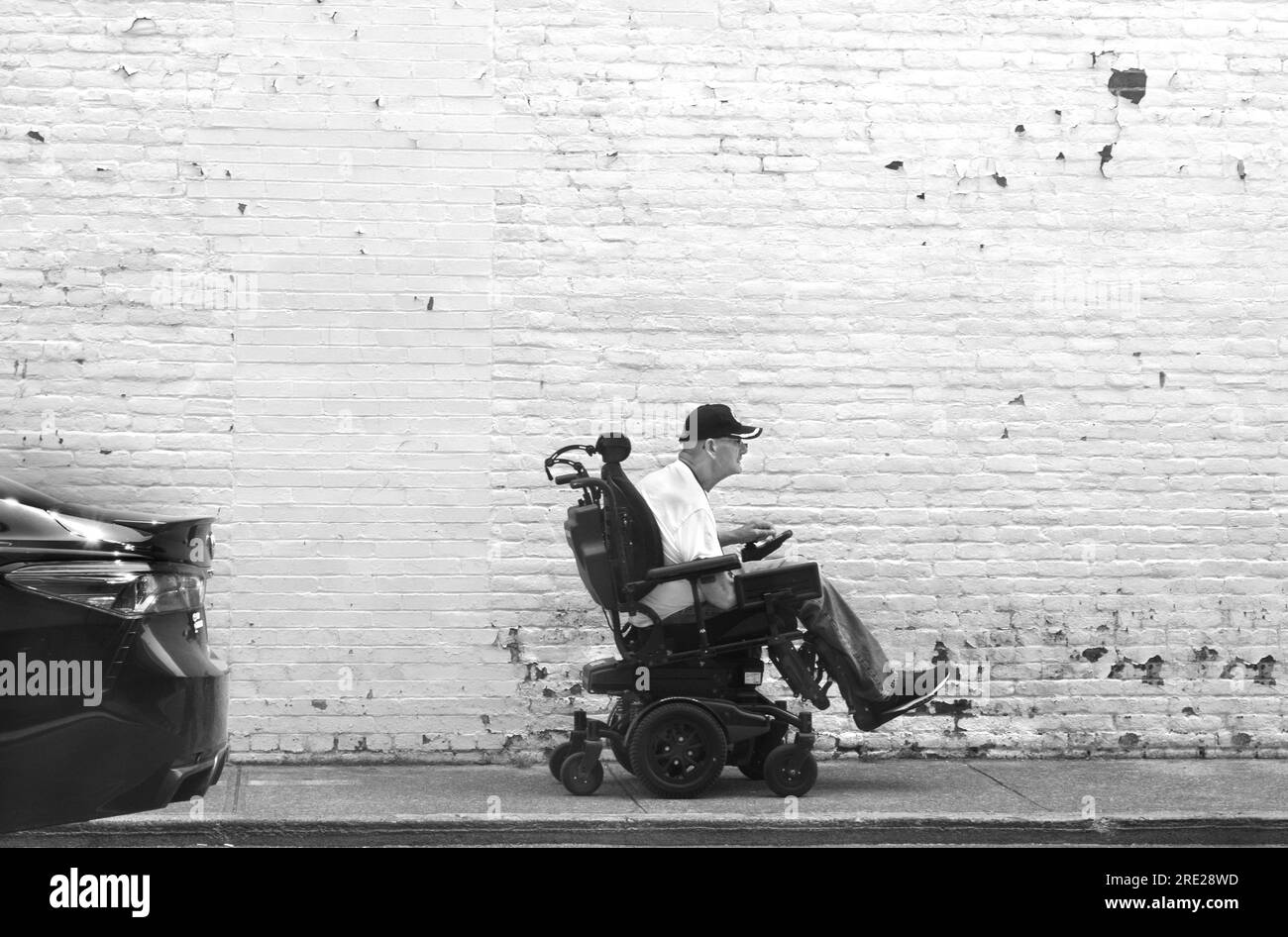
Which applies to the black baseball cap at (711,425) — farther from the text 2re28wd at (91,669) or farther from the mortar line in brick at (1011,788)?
the text 2re28wd at (91,669)

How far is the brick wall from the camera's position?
7.41 metres

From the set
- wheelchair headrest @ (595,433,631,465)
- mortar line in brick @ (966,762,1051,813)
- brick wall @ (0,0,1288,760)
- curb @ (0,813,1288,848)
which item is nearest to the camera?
curb @ (0,813,1288,848)

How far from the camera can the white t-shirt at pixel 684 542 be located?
653cm

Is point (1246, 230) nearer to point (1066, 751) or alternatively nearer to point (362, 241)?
point (1066, 751)

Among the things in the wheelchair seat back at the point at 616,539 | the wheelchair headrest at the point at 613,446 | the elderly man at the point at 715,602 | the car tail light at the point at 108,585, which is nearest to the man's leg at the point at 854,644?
the elderly man at the point at 715,602

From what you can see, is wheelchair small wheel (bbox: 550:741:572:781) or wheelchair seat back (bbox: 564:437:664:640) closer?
wheelchair seat back (bbox: 564:437:664:640)

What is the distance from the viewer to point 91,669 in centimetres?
437

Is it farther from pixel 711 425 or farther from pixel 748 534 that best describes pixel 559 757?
pixel 711 425

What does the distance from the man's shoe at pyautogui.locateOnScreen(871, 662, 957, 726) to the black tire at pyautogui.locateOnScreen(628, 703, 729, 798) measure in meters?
0.69

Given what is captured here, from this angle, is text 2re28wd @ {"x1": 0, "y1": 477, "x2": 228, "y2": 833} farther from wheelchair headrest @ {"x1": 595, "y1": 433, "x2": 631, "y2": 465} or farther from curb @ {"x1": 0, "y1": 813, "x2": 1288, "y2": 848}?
wheelchair headrest @ {"x1": 595, "y1": 433, "x2": 631, "y2": 465}

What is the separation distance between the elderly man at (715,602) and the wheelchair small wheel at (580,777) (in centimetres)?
63

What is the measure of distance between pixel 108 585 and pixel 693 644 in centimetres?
279

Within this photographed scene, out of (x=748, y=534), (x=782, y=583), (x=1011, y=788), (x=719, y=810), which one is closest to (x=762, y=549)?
(x=748, y=534)

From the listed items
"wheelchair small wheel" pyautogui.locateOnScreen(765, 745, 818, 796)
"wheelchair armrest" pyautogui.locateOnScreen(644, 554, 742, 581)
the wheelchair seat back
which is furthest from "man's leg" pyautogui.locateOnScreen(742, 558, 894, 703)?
the wheelchair seat back
